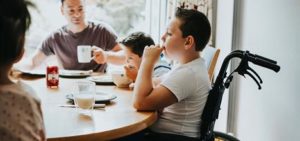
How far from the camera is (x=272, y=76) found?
231 cm

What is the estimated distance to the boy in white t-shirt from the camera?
1622mm

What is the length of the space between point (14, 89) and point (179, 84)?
0.77 meters

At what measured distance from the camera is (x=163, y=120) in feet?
5.63

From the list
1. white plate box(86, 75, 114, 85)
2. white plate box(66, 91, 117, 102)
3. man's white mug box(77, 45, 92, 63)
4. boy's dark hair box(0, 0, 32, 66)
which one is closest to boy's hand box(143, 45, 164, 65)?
white plate box(66, 91, 117, 102)

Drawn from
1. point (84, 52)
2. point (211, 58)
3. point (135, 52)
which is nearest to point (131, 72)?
point (135, 52)

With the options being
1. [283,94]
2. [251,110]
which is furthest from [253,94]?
[283,94]

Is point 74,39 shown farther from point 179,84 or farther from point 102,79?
point 179,84

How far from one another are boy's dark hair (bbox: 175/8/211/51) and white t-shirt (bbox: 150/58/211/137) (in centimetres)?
12

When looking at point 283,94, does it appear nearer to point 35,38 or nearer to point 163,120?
point 163,120

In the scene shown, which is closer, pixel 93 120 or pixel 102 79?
pixel 93 120

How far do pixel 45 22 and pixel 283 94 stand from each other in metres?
2.10

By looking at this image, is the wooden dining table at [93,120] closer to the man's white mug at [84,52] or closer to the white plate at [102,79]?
the white plate at [102,79]

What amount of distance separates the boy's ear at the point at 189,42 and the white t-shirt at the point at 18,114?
0.89 meters

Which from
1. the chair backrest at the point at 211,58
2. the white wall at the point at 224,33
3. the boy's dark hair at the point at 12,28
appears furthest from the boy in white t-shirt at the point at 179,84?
the white wall at the point at 224,33
